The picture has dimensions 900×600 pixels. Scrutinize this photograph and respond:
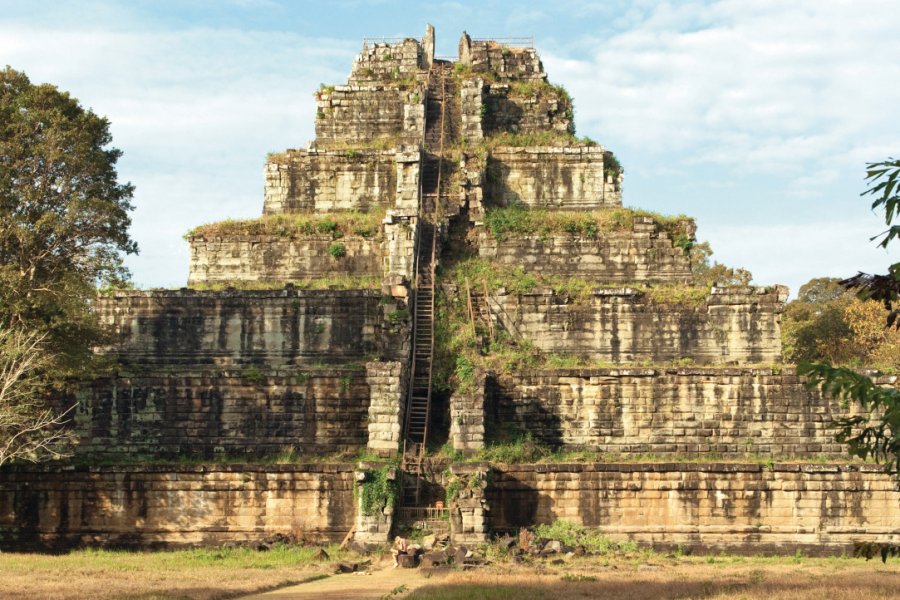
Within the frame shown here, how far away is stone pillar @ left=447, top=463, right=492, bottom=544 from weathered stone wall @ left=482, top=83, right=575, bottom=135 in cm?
1596

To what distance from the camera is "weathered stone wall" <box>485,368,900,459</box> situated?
3002cm

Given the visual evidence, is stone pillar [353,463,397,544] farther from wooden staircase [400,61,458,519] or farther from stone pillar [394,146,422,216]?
stone pillar [394,146,422,216]

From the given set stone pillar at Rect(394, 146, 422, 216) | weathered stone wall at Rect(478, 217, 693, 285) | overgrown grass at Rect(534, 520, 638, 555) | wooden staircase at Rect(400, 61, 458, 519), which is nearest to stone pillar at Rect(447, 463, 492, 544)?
wooden staircase at Rect(400, 61, 458, 519)

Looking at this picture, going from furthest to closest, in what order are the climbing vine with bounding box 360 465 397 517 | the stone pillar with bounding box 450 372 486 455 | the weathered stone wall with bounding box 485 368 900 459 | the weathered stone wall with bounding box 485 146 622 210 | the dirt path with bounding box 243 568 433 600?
the weathered stone wall with bounding box 485 146 622 210 < the weathered stone wall with bounding box 485 368 900 459 < the stone pillar with bounding box 450 372 486 455 < the climbing vine with bounding box 360 465 397 517 < the dirt path with bounding box 243 568 433 600

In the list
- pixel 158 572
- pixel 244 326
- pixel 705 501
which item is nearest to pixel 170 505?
pixel 158 572

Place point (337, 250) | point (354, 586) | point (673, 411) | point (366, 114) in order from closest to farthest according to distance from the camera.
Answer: point (354, 586) → point (673, 411) → point (337, 250) → point (366, 114)

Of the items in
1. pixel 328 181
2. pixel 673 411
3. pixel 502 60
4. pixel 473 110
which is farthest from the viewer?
pixel 502 60

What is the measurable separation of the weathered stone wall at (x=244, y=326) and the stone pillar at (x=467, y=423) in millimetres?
3967

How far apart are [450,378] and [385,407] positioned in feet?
7.87

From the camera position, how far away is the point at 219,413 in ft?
99.5

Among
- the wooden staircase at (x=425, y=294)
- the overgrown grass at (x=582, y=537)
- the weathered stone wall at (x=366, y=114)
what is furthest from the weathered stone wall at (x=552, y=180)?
the overgrown grass at (x=582, y=537)

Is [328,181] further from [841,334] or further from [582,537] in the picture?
[841,334]

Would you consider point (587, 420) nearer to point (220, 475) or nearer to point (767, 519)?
point (767, 519)

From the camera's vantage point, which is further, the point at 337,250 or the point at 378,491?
the point at 337,250
